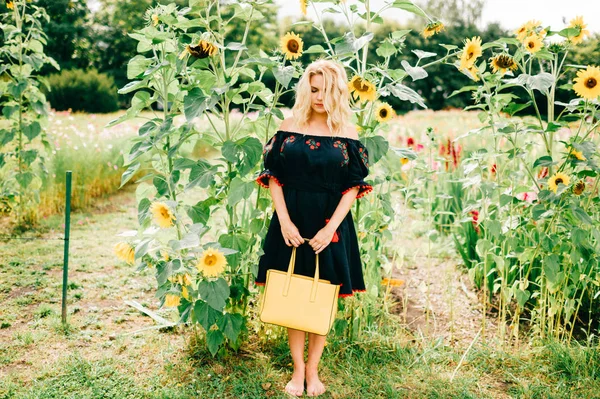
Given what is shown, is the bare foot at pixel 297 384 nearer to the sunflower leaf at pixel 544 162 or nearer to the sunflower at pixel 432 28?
the sunflower leaf at pixel 544 162

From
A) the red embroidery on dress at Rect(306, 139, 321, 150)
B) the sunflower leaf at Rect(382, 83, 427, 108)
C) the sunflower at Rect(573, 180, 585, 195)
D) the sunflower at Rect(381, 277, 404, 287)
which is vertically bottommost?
the sunflower at Rect(381, 277, 404, 287)

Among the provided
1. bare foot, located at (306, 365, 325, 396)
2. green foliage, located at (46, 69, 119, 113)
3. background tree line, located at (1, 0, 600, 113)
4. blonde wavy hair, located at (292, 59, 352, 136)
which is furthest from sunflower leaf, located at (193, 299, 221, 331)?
background tree line, located at (1, 0, 600, 113)

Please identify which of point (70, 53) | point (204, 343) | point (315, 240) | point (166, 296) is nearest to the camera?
point (315, 240)

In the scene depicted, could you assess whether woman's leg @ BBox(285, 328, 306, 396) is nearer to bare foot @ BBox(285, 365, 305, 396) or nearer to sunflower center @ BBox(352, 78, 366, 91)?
bare foot @ BBox(285, 365, 305, 396)

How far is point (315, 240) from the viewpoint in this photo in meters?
2.08

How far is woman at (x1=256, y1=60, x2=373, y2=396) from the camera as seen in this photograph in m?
2.08

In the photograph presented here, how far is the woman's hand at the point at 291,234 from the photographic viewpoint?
2.08 meters

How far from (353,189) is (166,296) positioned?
894 millimetres

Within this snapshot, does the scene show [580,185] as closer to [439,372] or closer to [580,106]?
[580,106]

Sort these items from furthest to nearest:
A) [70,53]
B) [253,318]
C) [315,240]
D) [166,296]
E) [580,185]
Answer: [70,53], [253,318], [580,185], [166,296], [315,240]

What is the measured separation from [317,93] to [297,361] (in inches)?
44.2

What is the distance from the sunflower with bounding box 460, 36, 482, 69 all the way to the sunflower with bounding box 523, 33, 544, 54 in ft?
0.66

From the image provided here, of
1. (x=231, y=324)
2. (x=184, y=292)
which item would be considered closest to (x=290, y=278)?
(x=231, y=324)

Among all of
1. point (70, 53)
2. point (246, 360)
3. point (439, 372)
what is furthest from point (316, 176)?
point (70, 53)
